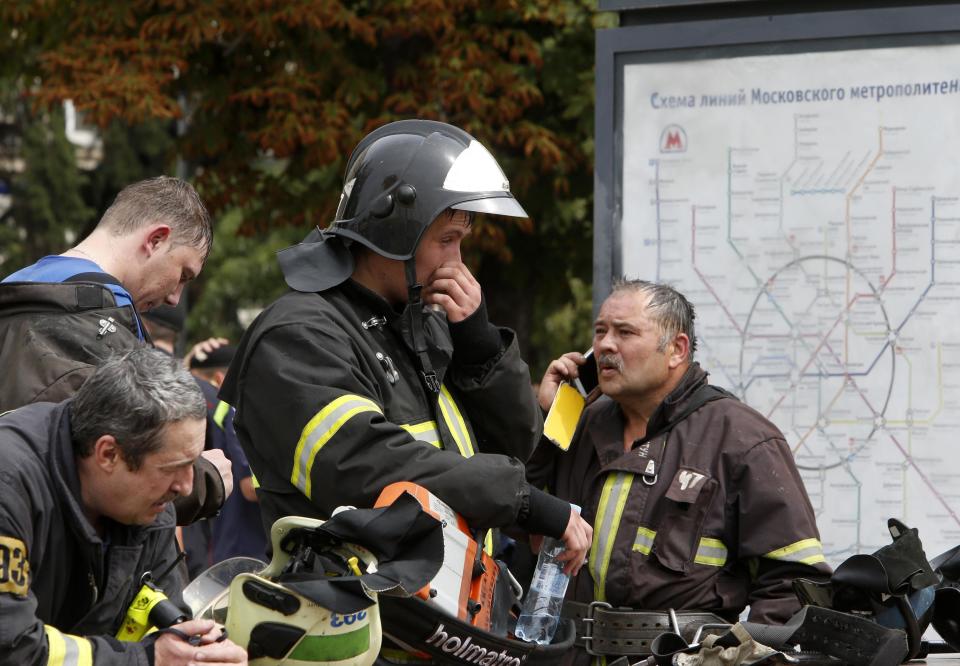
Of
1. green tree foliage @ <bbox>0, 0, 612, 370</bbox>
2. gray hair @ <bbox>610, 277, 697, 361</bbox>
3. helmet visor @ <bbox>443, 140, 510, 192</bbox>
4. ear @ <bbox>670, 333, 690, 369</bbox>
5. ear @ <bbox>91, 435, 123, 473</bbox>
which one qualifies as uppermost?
green tree foliage @ <bbox>0, 0, 612, 370</bbox>

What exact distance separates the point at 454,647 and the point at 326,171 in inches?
243

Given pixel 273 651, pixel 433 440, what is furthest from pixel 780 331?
pixel 273 651

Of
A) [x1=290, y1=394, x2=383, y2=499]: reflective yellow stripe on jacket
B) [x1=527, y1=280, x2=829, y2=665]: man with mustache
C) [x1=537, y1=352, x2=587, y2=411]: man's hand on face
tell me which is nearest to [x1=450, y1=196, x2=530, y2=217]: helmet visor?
[x1=290, y1=394, x2=383, y2=499]: reflective yellow stripe on jacket

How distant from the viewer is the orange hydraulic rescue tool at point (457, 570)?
118 inches

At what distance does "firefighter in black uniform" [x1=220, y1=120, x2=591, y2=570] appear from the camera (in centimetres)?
309

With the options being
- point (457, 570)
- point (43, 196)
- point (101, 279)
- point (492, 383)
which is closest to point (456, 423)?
point (492, 383)

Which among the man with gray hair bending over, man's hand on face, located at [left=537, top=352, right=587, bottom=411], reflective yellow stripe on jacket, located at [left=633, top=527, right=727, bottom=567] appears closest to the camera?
the man with gray hair bending over

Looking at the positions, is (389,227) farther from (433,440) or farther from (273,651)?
(273,651)

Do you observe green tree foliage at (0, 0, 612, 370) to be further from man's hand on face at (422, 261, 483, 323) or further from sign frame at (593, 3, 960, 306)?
man's hand on face at (422, 261, 483, 323)

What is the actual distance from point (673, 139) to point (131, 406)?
3004 millimetres

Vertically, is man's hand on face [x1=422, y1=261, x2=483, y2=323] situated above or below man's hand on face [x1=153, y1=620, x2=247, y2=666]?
above

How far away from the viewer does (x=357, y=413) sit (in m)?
3.06

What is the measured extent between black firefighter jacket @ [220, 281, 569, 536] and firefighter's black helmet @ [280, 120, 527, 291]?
102mm

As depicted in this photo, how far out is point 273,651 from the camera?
9.15 feet
